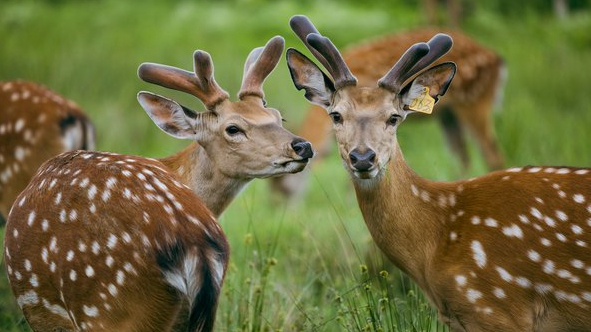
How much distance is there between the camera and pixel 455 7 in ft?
53.3

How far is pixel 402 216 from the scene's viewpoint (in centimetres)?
505

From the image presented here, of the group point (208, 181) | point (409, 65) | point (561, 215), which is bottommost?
point (561, 215)

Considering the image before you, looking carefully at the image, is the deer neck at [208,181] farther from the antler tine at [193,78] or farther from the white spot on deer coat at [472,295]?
the white spot on deer coat at [472,295]

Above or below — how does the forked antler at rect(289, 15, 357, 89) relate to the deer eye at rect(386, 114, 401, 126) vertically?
above

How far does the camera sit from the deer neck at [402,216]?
16.4ft

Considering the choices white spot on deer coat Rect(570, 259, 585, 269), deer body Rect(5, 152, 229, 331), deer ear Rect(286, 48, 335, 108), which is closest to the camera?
deer body Rect(5, 152, 229, 331)

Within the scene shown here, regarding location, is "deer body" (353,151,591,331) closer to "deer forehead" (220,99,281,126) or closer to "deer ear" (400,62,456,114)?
"deer ear" (400,62,456,114)

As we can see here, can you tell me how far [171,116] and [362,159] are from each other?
110 centimetres

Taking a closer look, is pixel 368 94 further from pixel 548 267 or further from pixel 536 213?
pixel 548 267

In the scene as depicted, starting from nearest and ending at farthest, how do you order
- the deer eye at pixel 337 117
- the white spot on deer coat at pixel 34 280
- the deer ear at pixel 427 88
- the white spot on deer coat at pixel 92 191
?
the white spot on deer coat at pixel 92 191 < the white spot on deer coat at pixel 34 280 < the deer eye at pixel 337 117 < the deer ear at pixel 427 88

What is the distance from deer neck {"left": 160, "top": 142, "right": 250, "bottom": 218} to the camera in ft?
17.4

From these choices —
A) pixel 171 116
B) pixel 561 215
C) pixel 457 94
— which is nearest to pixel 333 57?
pixel 171 116

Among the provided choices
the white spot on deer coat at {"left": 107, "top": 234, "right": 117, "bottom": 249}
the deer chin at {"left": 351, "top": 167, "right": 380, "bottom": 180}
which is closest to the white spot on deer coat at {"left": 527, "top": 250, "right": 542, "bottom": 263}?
the deer chin at {"left": 351, "top": 167, "right": 380, "bottom": 180}

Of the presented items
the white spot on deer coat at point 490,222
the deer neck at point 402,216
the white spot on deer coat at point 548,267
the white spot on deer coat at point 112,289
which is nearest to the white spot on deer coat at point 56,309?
the white spot on deer coat at point 112,289
